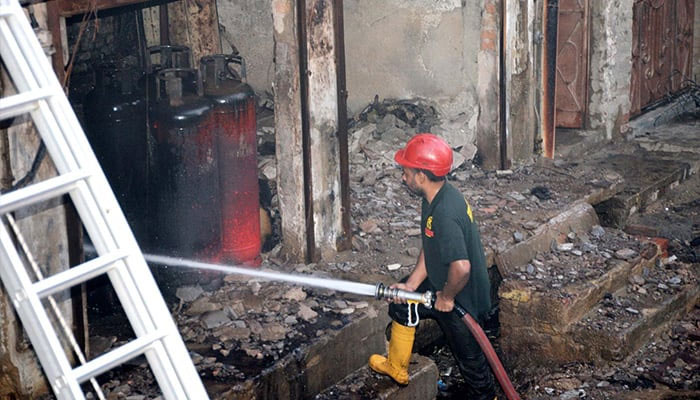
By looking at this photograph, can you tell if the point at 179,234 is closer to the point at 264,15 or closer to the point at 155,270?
the point at 155,270

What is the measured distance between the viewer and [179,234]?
627 cm

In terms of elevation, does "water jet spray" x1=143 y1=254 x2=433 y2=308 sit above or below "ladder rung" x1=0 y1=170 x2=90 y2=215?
below

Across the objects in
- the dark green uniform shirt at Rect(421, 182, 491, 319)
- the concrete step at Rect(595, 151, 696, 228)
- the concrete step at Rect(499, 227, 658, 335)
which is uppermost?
the dark green uniform shirt at Rect(421, 182, 491, 319)

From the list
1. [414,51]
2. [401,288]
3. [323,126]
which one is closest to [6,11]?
[401,288]

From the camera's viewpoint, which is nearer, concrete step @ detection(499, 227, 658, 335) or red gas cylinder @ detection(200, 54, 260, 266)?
red gas cylinder @ detection(200, 54, 260, 266)

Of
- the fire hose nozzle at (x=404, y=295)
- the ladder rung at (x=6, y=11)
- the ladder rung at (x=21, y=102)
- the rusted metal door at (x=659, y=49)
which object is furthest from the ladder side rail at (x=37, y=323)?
the rusted metal door at (x=659, y=49)

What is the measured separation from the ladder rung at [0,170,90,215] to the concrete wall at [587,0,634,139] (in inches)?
338

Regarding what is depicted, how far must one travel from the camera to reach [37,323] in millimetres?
3039

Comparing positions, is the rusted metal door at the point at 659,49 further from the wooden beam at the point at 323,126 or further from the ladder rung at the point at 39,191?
the ladder rung at the point at 39,191

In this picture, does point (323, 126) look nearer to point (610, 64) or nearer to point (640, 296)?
point (640, 296)

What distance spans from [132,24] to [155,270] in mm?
4171

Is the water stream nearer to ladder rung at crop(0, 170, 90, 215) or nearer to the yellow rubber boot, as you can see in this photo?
the yellow rubber boot

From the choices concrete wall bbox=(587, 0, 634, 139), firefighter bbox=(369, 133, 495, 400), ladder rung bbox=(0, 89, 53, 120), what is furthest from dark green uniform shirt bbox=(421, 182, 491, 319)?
concrete wall bbox=(587, 0, 634, 139)

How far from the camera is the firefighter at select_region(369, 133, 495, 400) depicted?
5055mm
